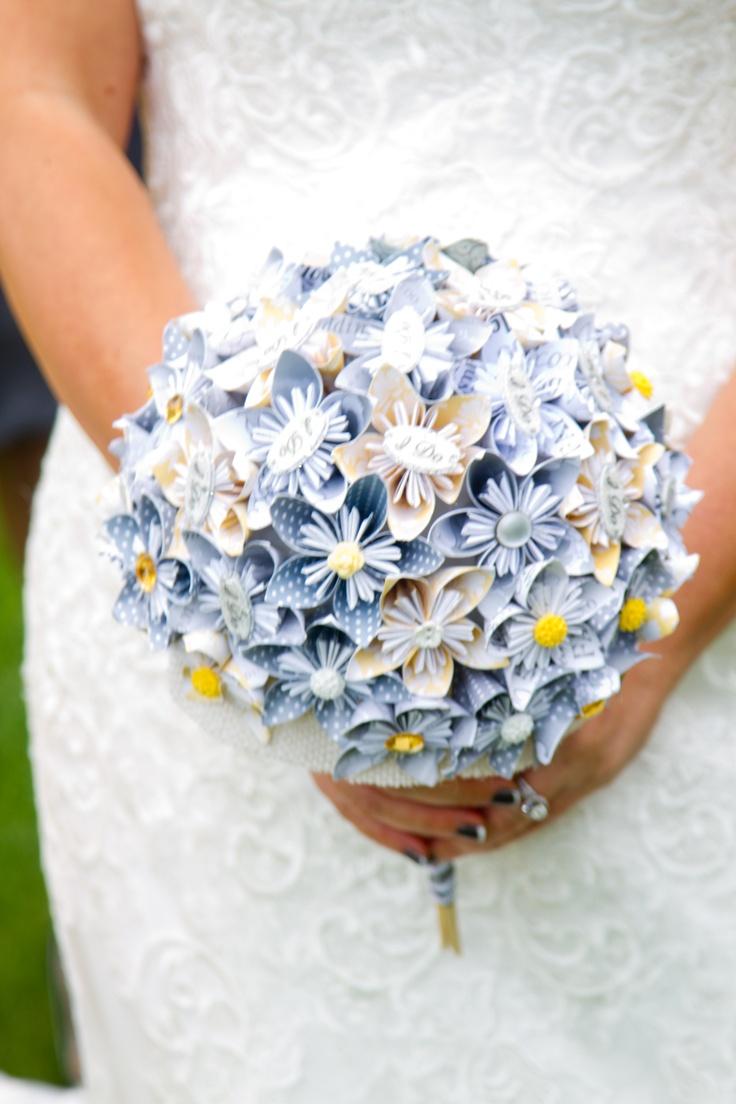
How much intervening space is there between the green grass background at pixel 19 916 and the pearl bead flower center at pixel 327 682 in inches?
94.3

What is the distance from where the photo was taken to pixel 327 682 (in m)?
1.10

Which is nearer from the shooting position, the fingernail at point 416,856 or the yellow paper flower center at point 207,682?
the yellow paper flower center at point 207,682

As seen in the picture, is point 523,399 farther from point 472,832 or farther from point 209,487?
point 472,832

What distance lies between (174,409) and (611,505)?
1.29 feet

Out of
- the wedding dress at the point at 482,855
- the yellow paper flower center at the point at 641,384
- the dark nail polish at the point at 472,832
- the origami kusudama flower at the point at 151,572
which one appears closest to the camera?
the origami kusudama flower at the point at 151,572

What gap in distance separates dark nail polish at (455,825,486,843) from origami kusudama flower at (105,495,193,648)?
395 mm

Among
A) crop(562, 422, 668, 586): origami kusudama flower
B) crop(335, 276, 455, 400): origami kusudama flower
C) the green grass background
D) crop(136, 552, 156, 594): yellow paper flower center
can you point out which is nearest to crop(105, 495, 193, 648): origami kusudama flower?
crop(136, 552, 156, 594): yellow paper flower center

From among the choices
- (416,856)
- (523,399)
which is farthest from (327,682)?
(416,856)

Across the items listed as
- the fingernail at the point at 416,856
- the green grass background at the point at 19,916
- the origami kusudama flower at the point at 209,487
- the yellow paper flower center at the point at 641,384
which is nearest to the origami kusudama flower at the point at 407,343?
the origami kusudama flower at the point at 209,487

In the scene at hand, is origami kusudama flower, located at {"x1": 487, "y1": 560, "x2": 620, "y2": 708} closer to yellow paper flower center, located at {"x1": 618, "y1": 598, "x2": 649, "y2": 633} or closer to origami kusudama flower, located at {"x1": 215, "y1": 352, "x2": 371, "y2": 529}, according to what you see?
yellow paper flower center, located at {"x1": 618, "y1": 598, "x2": 649, "y2": 633}

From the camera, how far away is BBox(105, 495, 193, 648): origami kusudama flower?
1.17m

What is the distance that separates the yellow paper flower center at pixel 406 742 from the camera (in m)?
1.14

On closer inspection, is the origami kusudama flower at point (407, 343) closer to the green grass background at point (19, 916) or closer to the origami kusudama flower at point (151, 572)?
the origami kusudama flower at point (151, 572)

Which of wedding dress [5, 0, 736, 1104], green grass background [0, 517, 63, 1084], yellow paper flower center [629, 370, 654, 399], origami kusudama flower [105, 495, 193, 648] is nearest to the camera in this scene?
origami kusudama flower [105, 495, 193, 648]
